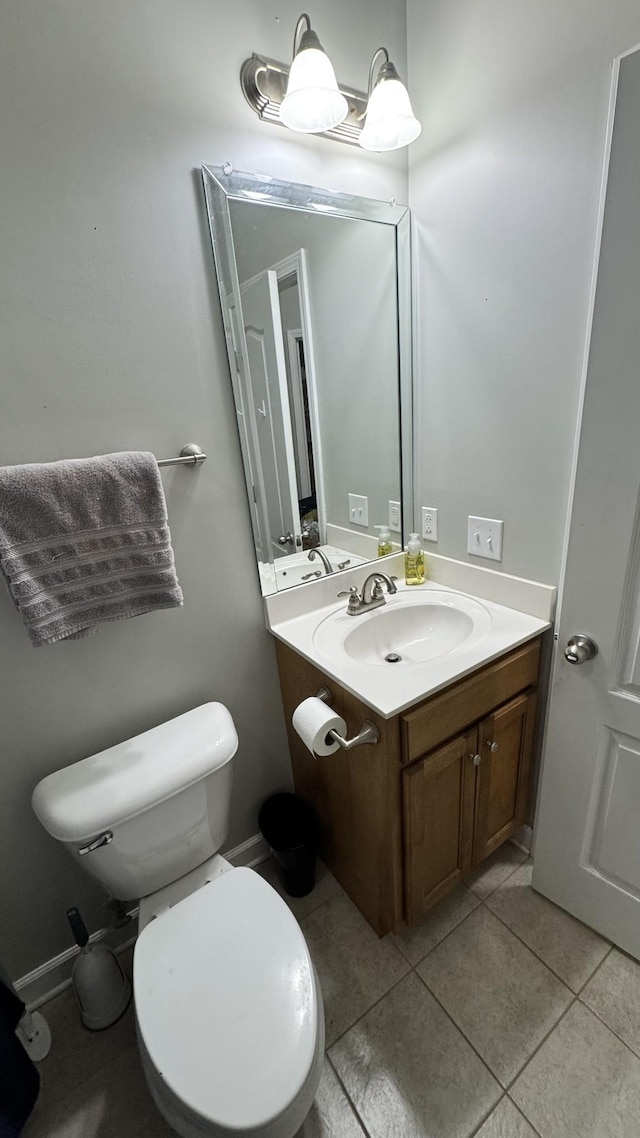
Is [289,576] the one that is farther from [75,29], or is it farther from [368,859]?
[75,29]

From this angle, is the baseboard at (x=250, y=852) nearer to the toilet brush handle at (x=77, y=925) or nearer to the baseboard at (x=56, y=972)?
the baseboard at (x=56, y=972)

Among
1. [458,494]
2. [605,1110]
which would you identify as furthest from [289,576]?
[605,1110]

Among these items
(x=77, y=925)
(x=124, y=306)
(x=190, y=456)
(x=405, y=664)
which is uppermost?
(x=124, y=306)

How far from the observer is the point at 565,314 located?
1064mm

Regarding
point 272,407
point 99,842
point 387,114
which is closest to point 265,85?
point 387,114

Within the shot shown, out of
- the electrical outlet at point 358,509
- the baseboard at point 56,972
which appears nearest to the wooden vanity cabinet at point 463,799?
the electrical outlet at point 358,509

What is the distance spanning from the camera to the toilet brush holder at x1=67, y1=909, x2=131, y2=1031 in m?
1.16

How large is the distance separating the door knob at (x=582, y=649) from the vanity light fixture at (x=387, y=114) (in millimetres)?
1281

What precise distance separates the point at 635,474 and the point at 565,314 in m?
0.44

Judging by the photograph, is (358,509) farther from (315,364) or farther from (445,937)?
(445,937)

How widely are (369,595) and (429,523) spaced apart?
35 centimetres

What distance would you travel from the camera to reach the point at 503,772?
4.37 feet

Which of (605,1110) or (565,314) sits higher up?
(565,314)

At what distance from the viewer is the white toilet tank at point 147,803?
3.20 feet
